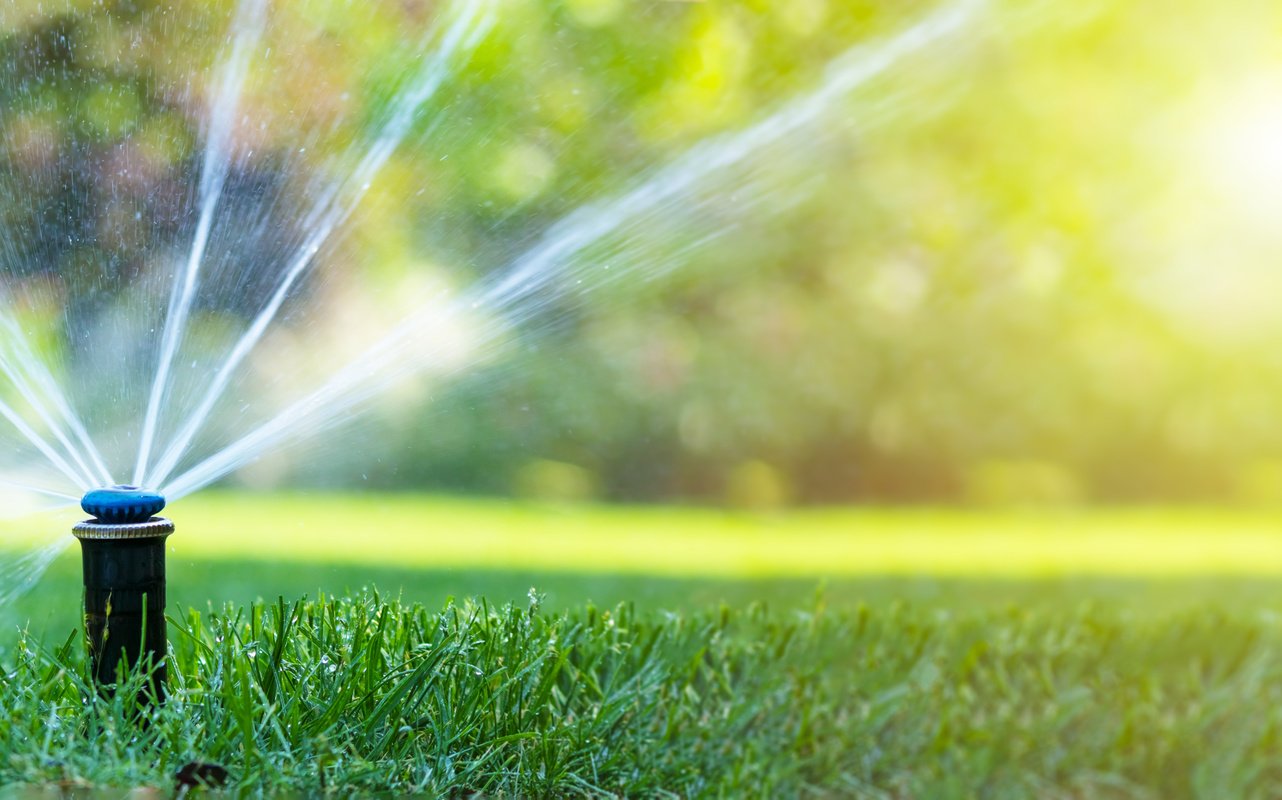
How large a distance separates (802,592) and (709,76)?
233cm

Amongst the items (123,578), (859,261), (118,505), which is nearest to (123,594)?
(123,578)

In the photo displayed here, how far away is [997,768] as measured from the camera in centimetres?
296

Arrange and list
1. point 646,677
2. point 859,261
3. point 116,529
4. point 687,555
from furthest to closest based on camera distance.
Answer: point 859,261
point 687,555
point 646,677
point 116,529

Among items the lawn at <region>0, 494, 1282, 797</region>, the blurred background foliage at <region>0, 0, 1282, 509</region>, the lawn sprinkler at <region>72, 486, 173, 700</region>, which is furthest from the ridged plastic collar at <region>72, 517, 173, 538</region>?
the blurred background foliage at <region>0, 0, 1282, 509</region>

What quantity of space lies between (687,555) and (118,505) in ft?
12.3

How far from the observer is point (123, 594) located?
2.03 m

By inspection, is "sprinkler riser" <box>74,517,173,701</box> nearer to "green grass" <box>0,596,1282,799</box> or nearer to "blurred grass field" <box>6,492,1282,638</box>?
"green grass" <box>0,596,1282,799</box>

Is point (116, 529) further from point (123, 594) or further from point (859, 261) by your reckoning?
point (859, 261)

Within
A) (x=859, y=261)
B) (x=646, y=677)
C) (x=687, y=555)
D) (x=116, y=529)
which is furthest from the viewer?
(x=859, y=261)

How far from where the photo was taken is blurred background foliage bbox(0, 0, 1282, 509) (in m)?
5.28

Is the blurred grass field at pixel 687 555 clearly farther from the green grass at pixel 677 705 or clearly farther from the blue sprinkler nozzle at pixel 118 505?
the blue sprinkler nozzle at pixel 118 505

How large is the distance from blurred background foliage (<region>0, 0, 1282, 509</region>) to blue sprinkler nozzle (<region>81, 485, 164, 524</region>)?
2828 millimetres

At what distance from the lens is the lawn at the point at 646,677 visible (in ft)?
6.93

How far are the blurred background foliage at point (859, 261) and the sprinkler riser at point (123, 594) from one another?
9.20ft
